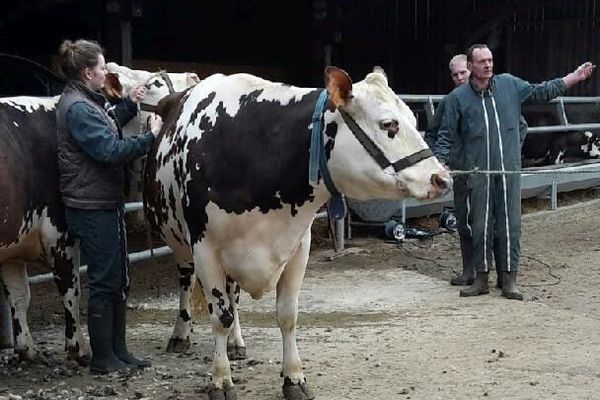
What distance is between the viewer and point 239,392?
173 inches

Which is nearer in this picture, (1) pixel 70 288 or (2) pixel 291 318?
(2) pixel 291 318

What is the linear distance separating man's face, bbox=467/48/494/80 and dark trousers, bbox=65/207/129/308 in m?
3.04

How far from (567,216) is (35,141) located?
288 inches

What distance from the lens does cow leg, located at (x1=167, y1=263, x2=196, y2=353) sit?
5188 mm

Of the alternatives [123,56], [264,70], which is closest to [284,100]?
[123,56]

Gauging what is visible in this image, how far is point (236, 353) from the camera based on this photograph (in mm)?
5035

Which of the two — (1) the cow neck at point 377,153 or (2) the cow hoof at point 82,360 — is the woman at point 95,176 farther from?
(1) the cow neck at point 377,153

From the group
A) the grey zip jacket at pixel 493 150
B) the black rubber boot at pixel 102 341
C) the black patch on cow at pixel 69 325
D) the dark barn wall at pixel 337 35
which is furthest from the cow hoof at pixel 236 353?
the dark barn wall at pixel 337 35

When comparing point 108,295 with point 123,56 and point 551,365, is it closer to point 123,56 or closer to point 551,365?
point 551,365

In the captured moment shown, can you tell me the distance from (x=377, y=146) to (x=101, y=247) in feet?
5.08

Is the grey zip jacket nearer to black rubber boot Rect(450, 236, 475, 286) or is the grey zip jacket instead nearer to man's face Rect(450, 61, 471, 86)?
black rubber boot Rect(450, 236, 475, 286)

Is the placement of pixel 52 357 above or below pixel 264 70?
below

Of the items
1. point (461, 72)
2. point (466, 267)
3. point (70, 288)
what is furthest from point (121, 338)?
point (461, 72)

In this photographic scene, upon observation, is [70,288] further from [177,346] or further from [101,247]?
[177,346]
